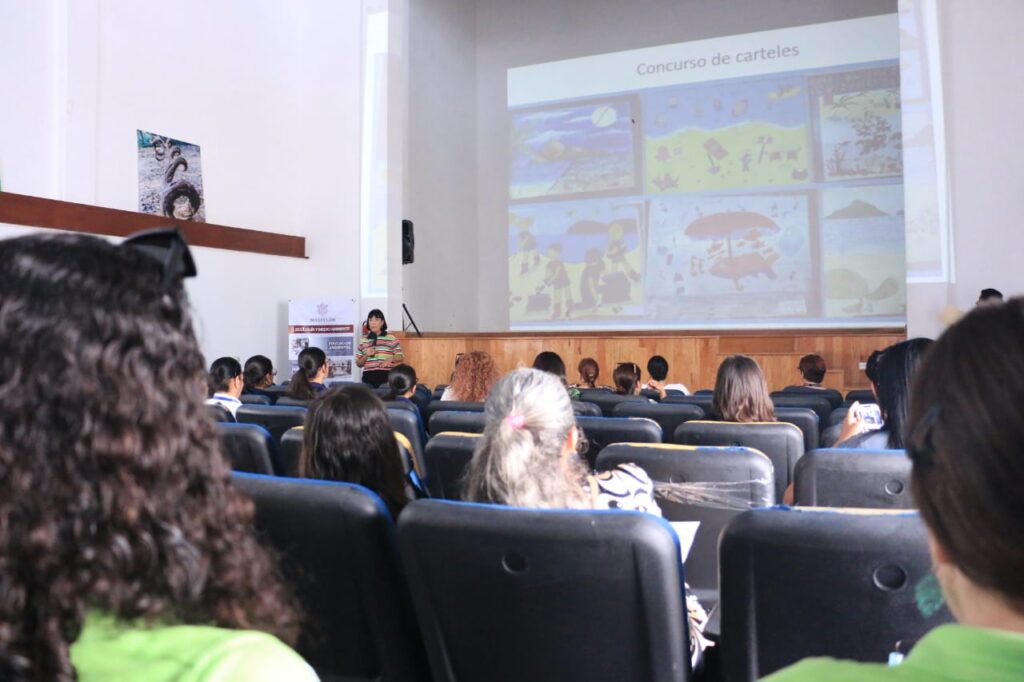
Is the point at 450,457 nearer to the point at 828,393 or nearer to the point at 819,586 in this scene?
the point at 819,586

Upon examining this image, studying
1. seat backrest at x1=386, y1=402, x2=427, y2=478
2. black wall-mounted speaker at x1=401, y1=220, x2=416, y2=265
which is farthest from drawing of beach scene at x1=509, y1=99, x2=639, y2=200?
seat backrest at x1=386, y1=402, x2=427, y2=478

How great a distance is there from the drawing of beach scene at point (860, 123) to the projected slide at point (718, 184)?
0.05ft

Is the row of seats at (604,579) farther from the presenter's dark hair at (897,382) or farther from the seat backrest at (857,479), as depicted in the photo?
the presenter's dark hair at (897,382)

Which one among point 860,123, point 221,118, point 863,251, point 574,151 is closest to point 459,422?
point 221,118

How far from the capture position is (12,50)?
22.4ft

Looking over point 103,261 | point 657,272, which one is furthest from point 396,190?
point 103,261

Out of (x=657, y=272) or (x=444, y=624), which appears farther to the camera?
(x=657, y=272)

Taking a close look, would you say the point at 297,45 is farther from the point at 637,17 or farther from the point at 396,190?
the point at 637,17

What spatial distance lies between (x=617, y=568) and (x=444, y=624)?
383 millimetres

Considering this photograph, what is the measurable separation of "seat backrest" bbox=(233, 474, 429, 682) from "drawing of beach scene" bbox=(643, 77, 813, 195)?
9416 millimetres

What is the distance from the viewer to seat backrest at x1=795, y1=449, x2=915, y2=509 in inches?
76.4

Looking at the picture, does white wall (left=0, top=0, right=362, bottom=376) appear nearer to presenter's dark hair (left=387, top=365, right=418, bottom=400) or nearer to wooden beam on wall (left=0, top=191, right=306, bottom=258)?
wooden beam on wall (left=0, top=191, right=306, bottom=258)

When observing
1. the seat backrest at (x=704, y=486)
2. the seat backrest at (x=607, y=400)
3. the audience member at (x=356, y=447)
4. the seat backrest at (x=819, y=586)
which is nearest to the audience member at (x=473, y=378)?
the seat backrest at (x=607, y=400)

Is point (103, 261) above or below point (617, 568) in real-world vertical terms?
above
